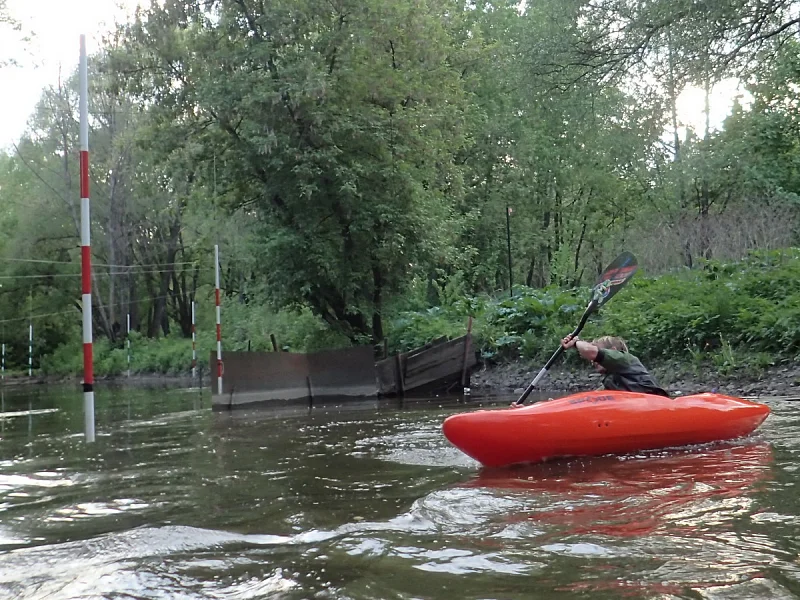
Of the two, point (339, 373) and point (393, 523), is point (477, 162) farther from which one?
point (393, 523)

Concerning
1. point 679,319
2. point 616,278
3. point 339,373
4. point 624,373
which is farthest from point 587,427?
point 339,373

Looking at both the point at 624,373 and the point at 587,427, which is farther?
the point at 624,373

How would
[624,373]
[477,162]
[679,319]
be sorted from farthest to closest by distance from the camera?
1. [477,162]
2. [679,319]
3. [624,373]

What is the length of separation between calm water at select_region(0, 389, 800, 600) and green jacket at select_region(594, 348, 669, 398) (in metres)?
0.70

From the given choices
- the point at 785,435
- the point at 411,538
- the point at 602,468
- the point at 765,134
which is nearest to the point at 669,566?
the point at 411,538

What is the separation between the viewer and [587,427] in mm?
5352

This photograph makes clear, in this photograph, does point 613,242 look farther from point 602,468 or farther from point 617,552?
point 617,552

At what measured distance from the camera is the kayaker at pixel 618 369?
623 centimetres

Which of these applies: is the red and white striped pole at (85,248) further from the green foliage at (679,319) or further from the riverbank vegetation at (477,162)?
the green foliage at (679,319)

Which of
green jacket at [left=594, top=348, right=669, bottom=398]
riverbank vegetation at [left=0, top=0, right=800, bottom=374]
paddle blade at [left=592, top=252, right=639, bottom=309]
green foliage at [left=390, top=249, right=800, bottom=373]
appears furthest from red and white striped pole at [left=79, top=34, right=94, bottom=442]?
green foliage at [left=390, top=249, right=800, bottom=373]

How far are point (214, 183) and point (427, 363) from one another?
16.7ft

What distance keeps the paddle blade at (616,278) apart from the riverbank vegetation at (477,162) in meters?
3.09

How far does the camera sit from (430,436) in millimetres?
6848

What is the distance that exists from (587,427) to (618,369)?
114 centimetres
